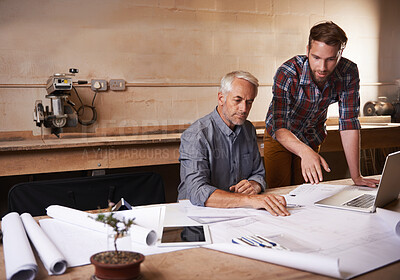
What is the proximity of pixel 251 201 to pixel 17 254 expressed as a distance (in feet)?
2.85

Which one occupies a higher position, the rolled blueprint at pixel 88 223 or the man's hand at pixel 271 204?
the rolled blueprint at pixel 88 223

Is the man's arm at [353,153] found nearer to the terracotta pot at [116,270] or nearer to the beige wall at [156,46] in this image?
the terracotta pot at [116,270]

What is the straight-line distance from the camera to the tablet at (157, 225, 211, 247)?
3.88ft

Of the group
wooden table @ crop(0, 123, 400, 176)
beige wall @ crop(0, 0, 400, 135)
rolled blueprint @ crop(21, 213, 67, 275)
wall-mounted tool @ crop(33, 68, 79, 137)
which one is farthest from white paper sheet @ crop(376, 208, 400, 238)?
beige wall @ crop(0, 0, 400, 135)

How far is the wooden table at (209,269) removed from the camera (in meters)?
0.97

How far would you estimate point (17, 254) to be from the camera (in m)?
1.00

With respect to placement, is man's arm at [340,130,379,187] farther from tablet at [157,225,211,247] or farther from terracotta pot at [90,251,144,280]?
terracotta pot at [90,251,144,280]

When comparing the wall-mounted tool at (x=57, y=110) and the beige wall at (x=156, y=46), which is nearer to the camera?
the wall-mounted tool at (x=57, y=110)

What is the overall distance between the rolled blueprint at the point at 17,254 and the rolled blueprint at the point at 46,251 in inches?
0.9

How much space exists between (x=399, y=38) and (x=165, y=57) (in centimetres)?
305

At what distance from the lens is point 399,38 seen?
5094 millimetres

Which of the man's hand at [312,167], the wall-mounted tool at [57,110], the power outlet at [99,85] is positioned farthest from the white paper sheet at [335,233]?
the power outlet at [99,85]

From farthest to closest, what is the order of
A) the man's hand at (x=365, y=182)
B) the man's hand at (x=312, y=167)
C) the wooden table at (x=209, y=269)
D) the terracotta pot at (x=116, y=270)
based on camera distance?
the man's hand at (x=365, y=182), the man's hand at (x=312, y=167), the wooden table at (x=209, y=269), the terracotta pot at (x=116, y=270)

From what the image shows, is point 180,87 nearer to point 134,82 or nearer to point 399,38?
point 134,82
